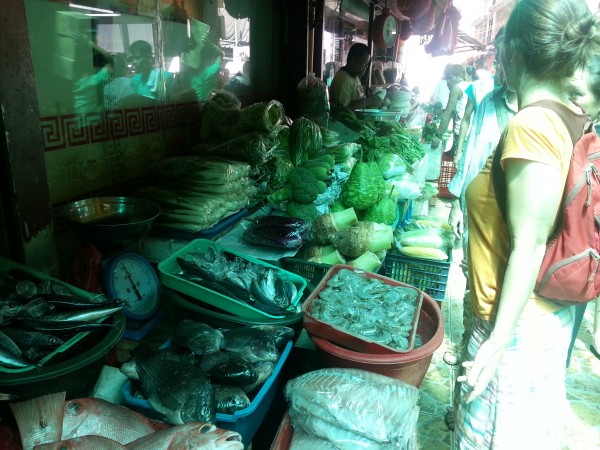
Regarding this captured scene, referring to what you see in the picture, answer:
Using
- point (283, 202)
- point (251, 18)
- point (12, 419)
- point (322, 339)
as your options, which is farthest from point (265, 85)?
point (12, 419)

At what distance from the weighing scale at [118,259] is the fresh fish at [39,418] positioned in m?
0.94

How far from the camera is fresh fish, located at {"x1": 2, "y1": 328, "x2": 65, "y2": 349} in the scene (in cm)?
176

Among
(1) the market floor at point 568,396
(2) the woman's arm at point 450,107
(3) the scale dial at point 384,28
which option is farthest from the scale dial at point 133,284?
(3) the scale dial at point 384,28

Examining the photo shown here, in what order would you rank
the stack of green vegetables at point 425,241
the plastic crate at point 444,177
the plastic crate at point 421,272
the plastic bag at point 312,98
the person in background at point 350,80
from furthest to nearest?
the plastic crate at point 444,177
the person in background at point 350,80
the plastic bag at point 312,98
the stack of green vegetables at point 425,241
the plastic crate at point 421,272

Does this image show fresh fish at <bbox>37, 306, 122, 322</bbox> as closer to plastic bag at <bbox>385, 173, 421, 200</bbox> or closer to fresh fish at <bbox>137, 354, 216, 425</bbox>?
fresh fish at <bbox>137, 354, 216, 425</bbox>

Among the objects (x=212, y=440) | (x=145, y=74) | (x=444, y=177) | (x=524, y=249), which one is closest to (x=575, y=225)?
(x=524, y=249)

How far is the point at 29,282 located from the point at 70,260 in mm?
937

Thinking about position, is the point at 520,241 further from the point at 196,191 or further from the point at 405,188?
the point at 405,188

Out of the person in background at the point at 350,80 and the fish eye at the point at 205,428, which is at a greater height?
the person in background at the point at 350,80

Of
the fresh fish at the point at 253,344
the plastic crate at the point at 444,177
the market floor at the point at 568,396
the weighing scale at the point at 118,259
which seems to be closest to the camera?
the fresh fish at the point at 253,344

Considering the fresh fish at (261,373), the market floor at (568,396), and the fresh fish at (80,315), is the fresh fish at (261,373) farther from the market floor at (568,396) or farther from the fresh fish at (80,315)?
the market floor at (568,396)

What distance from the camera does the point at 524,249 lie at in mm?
1450

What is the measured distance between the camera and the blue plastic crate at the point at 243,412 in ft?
6.15

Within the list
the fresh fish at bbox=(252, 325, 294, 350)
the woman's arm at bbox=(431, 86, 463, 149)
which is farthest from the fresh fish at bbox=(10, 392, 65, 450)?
the woman's arm at bbox=(431, 86, 463, 149)
